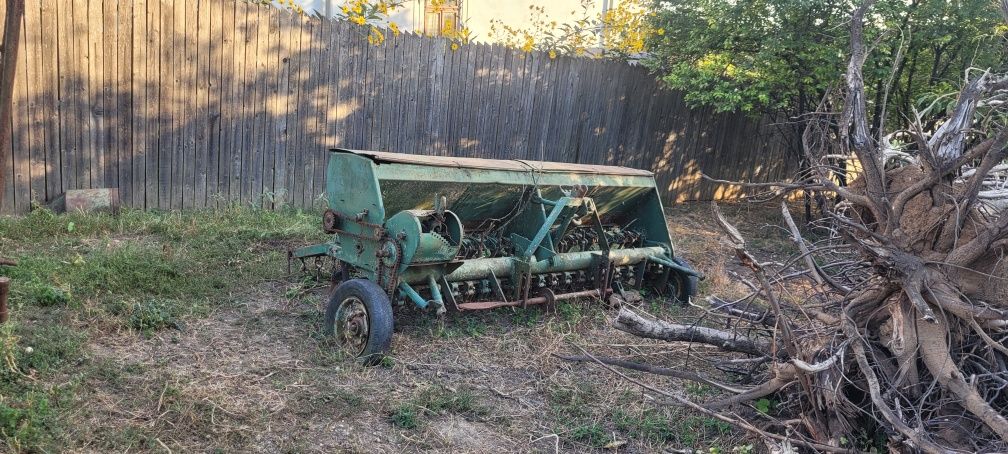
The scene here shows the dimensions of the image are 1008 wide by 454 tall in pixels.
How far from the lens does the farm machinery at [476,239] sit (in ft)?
15.4

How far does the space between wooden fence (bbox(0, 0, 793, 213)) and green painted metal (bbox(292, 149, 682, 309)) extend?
2457 mm

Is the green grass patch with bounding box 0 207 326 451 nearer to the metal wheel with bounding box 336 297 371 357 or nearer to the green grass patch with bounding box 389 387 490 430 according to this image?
the metal wheel with bounding box 336 297 371 357

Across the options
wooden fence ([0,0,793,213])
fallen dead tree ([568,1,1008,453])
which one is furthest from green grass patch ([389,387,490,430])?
wooden fence ([0,0,793,213])

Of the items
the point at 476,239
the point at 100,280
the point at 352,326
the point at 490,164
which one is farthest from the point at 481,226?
the point at 100,280

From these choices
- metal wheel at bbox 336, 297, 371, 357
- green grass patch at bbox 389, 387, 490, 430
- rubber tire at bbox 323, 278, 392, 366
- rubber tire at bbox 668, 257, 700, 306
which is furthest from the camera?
rubber tire at bbox 668, 257, 700, 306

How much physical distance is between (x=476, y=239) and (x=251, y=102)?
3.43m

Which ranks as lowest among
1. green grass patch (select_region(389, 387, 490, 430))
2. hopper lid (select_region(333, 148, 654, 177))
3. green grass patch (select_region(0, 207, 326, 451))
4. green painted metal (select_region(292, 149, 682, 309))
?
green grass patch (select_region(389, 387, 490, 430))

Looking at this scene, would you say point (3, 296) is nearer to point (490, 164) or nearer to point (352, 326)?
point (352, 326)

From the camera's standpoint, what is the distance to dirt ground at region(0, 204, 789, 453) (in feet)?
11.6

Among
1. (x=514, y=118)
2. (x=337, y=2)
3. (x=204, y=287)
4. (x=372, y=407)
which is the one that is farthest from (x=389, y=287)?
(x=337, y=2)

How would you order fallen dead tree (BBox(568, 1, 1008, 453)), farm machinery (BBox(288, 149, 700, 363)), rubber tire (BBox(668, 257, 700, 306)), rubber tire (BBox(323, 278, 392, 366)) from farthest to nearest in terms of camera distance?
rubber tire (BBox(668, 257, 700, 306)) → farm machinery (BBox(288, 149, 700, 363)) → rubber tire (BBox(323, 278, 392, 366)) → fallen dead tree (BBox(568, 1, 1008, 453))

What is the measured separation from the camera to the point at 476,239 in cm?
561

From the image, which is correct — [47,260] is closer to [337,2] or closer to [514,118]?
[514,118]

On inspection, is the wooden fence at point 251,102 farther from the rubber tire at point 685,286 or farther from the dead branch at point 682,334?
the dead branch at point 682,334
